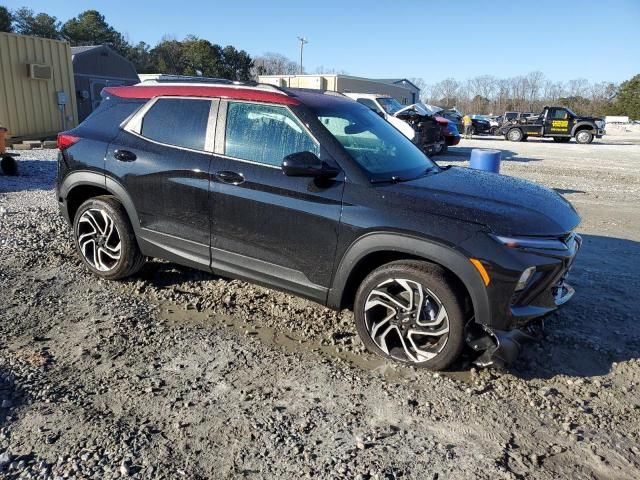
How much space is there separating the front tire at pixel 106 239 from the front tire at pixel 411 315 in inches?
87.2

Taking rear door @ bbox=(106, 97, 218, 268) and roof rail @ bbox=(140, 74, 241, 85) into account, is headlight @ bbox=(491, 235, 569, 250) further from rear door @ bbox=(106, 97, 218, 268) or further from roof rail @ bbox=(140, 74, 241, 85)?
roof rail @ bbox=(140, 74, 241, 85)

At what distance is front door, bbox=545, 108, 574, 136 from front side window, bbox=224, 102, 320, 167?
90.3ft

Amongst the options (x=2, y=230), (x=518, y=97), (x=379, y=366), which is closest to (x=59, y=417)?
(x=379, y=366)

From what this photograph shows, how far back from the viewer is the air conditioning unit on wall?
51.8 ft

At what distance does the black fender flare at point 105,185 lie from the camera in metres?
4.36

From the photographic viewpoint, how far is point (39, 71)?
16062mm

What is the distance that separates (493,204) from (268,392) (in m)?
1.90

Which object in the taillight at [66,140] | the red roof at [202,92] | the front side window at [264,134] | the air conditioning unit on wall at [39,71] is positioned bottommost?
the taillight at [66,140]

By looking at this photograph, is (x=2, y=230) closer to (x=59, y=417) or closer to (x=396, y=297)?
(x=59, y=417)

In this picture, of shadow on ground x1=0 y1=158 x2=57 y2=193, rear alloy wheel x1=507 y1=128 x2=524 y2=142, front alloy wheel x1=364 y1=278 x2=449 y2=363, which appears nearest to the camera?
front alloy wheel x1=364 y1=278 x2=449 y2=363

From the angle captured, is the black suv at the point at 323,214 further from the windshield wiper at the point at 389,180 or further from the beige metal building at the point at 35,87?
the beige metal building at the point at 35,87

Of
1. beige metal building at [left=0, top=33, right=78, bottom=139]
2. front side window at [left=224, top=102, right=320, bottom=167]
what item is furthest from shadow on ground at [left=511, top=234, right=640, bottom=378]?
beige metal building at [left=0, top=33, right=78, bottom=139]

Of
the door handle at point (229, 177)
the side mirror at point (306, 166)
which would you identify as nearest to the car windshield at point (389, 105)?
the door handle at point (229, 177)

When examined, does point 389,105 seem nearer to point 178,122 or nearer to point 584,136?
point 178,122
